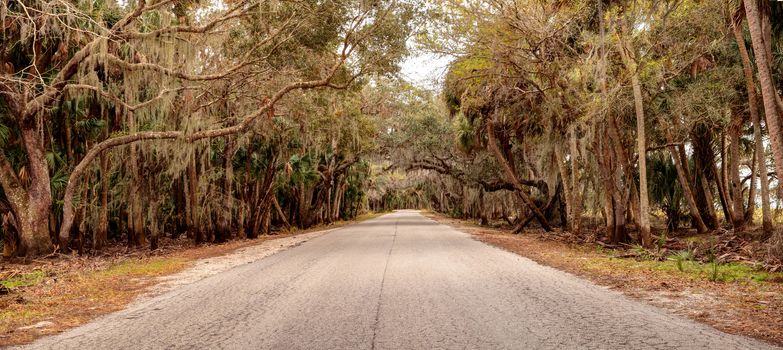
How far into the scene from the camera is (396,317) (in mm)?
5148

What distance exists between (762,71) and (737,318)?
497 centimetres

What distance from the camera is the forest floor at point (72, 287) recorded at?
217 inches

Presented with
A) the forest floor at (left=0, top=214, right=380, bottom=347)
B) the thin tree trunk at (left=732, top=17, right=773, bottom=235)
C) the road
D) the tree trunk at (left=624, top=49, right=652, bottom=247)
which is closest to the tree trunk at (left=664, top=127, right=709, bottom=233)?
the thin tree trunk at (left=732, top=17, right=773, bottom=235)

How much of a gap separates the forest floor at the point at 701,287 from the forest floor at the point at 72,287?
6.39 meters

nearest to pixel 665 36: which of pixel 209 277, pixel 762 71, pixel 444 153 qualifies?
pixel 762 71

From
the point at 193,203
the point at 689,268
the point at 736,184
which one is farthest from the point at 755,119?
the point at 193,203

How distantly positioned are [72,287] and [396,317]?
5.80m

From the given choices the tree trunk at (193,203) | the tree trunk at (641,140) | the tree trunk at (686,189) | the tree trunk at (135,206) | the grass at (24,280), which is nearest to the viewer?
the grass at (24,280)

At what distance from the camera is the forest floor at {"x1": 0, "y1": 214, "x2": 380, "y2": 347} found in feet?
18.1

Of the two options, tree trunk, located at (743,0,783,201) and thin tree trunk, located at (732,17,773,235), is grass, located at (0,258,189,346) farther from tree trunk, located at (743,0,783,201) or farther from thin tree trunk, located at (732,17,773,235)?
thin tree trunk, located at (732,17,773,235)

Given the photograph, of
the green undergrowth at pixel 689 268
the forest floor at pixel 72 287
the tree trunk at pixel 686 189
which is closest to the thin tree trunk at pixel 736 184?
the tree trunk at pixel 686 189

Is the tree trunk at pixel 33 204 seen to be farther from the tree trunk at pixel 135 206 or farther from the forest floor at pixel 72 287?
the tree trunk at pixel 135 206

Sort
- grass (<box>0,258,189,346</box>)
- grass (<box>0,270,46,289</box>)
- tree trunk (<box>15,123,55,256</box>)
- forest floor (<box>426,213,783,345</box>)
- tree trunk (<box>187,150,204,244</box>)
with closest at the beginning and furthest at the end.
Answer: forest floor (<box>426,213,783,345</box>) → grass (<box>0,258,189,346</box>) → grass (<box>0,270,46,289</box>) → tree trunk (<box>15,123,55,256</box>) → tree trunk (<box>187,150,204,244</box>)

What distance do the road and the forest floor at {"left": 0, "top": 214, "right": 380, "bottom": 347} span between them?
402 millimetres
